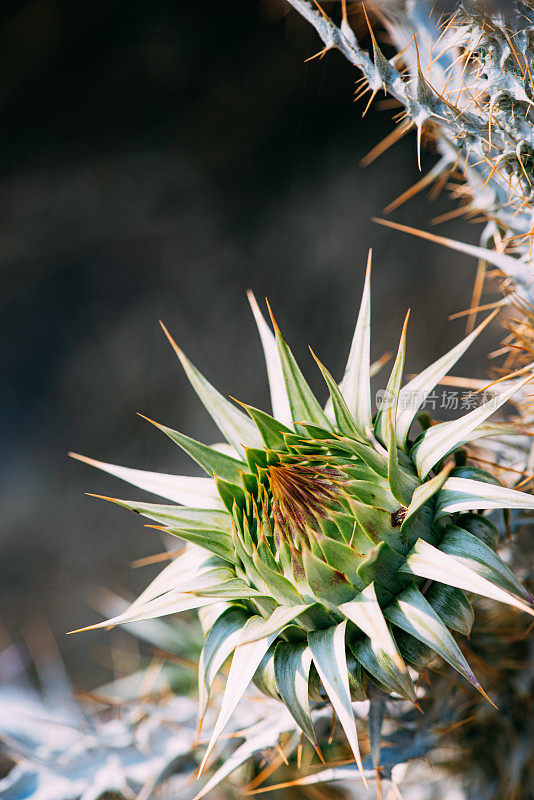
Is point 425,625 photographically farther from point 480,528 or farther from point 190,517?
point 190,517

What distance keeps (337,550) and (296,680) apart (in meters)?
0.12

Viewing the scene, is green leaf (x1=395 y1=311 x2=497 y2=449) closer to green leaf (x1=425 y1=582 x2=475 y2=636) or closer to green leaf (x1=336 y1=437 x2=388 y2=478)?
green leaf (x1=336 y1=437 x2=388 y2=478)

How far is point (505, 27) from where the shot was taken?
0.58 meters

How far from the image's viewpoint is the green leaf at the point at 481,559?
20.6 inches

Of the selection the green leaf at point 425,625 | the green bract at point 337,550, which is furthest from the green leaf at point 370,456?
the green leaf at point 425,625

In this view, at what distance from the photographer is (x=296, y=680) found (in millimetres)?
543

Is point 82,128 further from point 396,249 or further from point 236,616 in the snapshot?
point 236,616

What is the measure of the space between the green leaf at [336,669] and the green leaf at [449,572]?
0.08 meters

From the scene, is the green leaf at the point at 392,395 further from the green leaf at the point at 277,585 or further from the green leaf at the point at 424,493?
the green leaf at the point at 277,585

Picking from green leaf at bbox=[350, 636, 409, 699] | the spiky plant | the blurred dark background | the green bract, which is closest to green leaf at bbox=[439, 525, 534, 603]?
the green bract

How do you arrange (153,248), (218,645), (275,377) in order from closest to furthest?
(218,645) < (275,377) < (153,248)

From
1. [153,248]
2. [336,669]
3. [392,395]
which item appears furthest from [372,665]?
[153,248]

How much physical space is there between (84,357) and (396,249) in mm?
1011

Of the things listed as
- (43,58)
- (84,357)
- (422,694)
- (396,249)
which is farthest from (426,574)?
(43,58)
